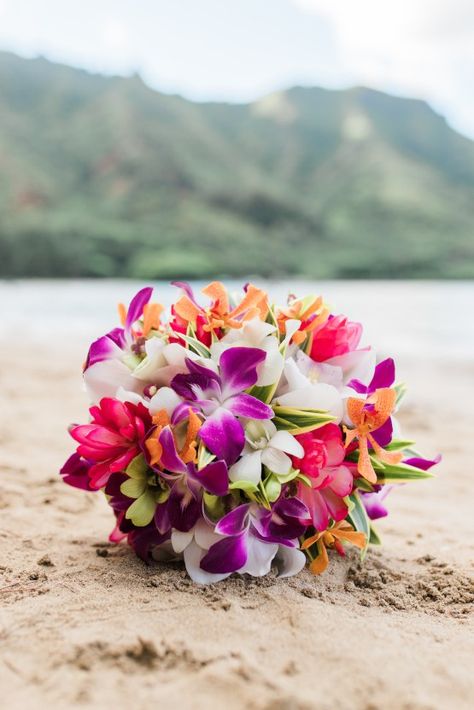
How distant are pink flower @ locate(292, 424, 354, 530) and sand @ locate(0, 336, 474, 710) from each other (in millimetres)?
212

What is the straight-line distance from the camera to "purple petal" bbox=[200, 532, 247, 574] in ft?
5.36

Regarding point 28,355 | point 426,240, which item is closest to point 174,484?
point 28,355

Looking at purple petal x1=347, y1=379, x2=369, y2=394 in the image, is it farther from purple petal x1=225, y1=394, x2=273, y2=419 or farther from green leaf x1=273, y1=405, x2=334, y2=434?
purple petal x1=225, y1=394, x2=273, y2=419

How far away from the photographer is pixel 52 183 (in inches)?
2896

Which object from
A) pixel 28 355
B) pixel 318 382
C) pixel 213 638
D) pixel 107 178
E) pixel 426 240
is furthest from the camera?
pixel 107 178

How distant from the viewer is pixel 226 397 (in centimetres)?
169

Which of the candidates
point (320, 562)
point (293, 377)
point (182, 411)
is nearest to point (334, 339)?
point (293, 377)

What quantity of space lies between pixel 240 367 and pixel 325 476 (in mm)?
372

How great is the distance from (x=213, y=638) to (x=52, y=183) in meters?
78.1

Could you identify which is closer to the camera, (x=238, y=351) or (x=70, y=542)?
(x=238, y=351)

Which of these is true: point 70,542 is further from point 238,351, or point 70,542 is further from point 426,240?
point 426,240

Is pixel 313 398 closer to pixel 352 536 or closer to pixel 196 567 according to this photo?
pixel 352 536

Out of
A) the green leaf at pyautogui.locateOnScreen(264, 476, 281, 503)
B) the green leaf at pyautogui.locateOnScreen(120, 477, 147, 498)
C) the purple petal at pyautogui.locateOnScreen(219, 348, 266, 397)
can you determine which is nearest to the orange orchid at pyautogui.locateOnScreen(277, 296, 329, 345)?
the purple petal at pyautogui.locateOnScreen(219, 348, 266, 397)

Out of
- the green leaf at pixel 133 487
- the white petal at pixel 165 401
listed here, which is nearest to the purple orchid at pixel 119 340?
the white petal at pixel 165 401
